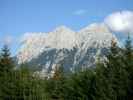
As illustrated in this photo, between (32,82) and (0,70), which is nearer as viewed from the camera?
(32,82)

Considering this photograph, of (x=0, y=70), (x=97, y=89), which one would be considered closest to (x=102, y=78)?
(x=97, y=89)

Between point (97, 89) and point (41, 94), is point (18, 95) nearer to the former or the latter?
point (41, 94)

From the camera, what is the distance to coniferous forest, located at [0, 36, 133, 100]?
57.6 m

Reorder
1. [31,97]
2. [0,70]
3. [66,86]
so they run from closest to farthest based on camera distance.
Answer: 1. [31,97]
2. [66,86]
3. [0,70]

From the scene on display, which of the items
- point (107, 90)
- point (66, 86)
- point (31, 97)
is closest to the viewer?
point (107, 90)

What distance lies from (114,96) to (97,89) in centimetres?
282

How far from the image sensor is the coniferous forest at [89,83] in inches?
2266

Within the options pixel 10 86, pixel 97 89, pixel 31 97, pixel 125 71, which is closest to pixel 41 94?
pixel 31 97

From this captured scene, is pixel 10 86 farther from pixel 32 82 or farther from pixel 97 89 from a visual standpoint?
pixel 97 89

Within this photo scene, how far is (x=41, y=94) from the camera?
62125 mm

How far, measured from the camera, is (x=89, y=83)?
59.9 m

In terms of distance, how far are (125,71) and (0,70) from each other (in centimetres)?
2525

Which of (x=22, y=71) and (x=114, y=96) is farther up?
(x=22, y=71)

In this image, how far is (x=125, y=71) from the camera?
59.0m
